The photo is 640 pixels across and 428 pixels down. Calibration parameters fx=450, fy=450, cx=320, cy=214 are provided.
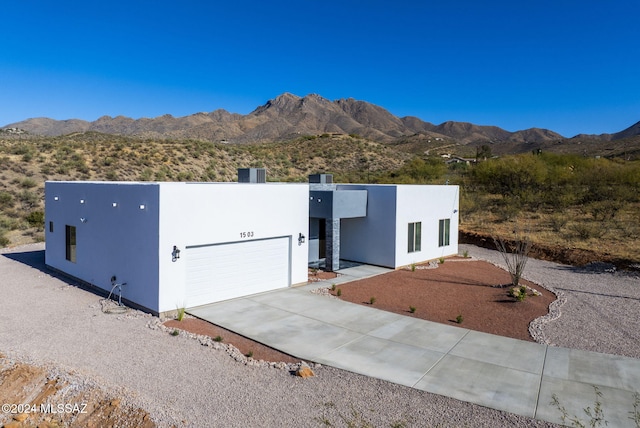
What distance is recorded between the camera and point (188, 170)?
4019 centimetres

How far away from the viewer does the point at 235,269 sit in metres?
13.4

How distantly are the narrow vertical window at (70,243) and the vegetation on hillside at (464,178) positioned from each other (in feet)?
32.9

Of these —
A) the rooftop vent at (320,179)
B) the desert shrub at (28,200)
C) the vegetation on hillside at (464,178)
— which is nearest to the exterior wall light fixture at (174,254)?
the rooftop vent at (320,179)

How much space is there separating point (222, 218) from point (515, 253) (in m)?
15.5

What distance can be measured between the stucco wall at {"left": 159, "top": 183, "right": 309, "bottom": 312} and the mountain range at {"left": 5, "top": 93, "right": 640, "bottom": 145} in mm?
81175

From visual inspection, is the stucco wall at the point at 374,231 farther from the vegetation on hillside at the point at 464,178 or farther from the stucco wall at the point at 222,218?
the vegetation on hillside at the point at 464,178

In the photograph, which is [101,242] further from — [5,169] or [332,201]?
[5,169]

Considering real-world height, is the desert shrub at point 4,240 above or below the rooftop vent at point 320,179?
below

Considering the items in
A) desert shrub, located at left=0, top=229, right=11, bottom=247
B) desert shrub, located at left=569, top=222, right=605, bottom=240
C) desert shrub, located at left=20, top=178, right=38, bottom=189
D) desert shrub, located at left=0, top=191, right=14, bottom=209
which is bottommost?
desert shrub, located at left=0, top=229, right=11, bottom=247

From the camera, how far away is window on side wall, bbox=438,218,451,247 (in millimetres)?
20922

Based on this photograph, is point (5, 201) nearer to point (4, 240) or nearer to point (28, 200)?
point (28, 200)

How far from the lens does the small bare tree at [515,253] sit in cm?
1516

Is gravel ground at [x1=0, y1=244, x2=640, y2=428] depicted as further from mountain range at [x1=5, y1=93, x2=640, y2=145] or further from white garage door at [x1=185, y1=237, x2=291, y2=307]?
mountain range at [x1=5, y1=93, x2=640, y2=145]

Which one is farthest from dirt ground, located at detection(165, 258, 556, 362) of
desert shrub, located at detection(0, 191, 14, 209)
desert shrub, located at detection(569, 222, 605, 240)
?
desert shrub, located at detection(0, 191, 14, 209)
